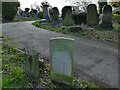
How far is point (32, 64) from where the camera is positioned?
2906 mm

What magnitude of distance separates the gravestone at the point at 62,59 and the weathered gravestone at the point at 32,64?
1.37 ft

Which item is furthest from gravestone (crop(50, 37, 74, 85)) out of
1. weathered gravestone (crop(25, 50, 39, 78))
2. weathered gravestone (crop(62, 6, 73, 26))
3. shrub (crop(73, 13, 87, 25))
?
shrub (crop(73, 13, 87, 25))

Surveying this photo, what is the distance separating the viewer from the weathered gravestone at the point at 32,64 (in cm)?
287

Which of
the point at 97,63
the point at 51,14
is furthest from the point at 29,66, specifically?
the point at 51,14

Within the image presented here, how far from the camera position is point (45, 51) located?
4.96 metres

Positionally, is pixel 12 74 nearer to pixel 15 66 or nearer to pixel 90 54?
pixel 15 66

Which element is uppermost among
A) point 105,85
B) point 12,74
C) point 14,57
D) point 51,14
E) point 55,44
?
point 51,14

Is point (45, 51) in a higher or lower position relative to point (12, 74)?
higher

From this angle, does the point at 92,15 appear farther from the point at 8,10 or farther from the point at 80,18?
the point at 8,10

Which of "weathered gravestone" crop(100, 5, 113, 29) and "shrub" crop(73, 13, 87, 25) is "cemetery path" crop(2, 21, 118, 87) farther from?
"shrub" crop(73, 13, 87, 25)

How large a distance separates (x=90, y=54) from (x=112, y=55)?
888 mm

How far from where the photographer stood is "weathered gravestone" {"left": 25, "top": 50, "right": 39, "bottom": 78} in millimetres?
2865

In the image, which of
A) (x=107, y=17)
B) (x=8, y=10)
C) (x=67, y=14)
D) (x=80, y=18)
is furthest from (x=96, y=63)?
(x=8, y=10)

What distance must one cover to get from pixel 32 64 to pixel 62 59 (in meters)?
0.79
